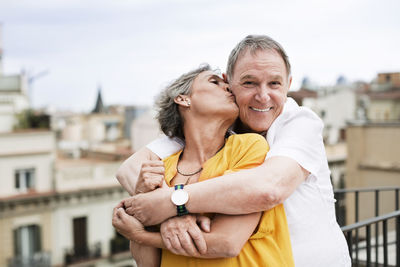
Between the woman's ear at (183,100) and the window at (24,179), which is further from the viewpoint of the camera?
the window at (24,179)

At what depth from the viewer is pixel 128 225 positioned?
2119 millimetres

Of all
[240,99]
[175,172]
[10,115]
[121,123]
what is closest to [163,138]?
[175,172]

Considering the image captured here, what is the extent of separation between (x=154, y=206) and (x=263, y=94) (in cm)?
76

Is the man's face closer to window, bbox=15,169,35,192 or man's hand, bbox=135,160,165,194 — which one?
man's hand, bbox=135,160,165,194

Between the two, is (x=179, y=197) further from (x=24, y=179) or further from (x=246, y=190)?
(x=24, y=179)

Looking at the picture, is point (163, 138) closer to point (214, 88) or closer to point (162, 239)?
point (214, 88)

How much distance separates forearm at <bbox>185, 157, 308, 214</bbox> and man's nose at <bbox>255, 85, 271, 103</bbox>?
38cm

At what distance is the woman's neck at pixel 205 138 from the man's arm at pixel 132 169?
258mm

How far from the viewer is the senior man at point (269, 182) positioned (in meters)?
1.89

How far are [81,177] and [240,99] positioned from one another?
18.5 m

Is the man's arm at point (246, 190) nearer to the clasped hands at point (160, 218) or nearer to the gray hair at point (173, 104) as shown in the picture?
the clasped hands at point (160, 218)

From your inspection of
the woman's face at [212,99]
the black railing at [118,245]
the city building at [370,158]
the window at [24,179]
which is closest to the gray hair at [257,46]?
the woman's face at [212,99]

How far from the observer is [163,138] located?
2598 millimetres

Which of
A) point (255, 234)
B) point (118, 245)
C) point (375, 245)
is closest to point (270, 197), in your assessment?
point (255, 234)
